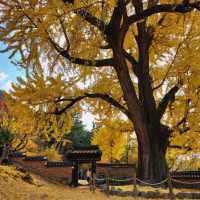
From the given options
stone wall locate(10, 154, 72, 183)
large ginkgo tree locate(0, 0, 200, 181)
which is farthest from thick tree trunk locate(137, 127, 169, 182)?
stone wall locate(10, 154, 72, 183)

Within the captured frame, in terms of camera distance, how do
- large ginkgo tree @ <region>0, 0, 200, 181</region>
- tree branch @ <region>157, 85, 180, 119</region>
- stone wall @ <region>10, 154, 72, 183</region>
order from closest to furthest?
large ginkgo tree @ <region>0, 0, 200, 181</region>
tree branch @ <region>157, 85, 180, 119</region>
stone wall @ <region>10, 154, 72, 183</region>

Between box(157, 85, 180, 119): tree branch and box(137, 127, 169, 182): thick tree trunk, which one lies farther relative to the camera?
box(157, 85, 180, 119): tree branch

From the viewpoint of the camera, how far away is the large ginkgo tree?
1204 cm

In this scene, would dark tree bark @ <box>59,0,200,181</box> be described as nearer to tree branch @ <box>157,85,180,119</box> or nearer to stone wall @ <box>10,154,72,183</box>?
tree branch @ <box>157,85,180,119</box>

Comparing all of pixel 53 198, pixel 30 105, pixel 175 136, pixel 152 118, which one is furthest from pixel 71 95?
pixel 53 198

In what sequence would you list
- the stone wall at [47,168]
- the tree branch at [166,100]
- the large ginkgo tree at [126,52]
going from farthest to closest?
1. the stone wall at [47,168]
2. the tree branch at [166,100]
3. the large ginkgo tree at [126,52]

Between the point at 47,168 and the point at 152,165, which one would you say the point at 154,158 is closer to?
the point at 152,165

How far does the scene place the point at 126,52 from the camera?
1633 centimetres

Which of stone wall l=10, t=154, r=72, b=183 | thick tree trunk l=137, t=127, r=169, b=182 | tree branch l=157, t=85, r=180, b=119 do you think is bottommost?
stone wall l=10, t=154, r=72, b=183

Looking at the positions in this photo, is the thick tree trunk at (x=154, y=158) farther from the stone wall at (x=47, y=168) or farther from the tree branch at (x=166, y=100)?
the stone wall at (x=47, y=168)

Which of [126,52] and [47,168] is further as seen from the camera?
[47,168]

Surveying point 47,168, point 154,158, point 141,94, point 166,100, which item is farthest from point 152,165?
point 47,168

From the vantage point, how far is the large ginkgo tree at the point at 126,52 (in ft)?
39.5

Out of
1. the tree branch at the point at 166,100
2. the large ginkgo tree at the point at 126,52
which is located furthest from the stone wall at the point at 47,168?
the tree branch at the point at 166,100
